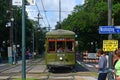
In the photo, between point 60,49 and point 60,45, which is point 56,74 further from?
point 60,45

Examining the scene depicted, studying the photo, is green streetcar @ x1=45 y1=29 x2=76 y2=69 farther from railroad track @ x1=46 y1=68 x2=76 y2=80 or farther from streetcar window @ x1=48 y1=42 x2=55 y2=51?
railroad track @ x1=46 y1=68 x2=76 y2=80

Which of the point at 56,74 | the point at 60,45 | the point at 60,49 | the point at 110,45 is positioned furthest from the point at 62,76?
the point at 110,45

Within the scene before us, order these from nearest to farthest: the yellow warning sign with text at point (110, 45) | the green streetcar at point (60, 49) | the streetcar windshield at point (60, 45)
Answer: the yellow warning sign with text at point (110, 45), the green streetcar at point (60, 49), the streetcar windshield at point (60, 45)

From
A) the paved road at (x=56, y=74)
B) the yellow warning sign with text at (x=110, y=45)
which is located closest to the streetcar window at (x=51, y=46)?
the paved road at (x=56, y=74)

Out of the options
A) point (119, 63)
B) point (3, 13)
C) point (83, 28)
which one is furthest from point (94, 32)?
point (119, 63)

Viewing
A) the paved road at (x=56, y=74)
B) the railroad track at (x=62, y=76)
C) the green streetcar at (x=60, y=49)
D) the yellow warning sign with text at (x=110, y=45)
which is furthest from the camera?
the green streetcar at (x=60, y=49)

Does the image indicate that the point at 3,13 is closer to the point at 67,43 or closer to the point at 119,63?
the point at 67,43

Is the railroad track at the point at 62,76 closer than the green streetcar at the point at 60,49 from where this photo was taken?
Yes

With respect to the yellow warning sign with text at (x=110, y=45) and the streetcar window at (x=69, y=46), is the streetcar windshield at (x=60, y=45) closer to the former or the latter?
the streetcar window at (x=69, y=46)

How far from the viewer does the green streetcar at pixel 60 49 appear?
33.9 meters

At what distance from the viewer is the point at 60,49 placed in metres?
34.2

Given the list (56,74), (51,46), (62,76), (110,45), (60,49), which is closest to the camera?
(110,45)

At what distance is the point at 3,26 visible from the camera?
285 feet

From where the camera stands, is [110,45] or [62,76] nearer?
[110,45]
